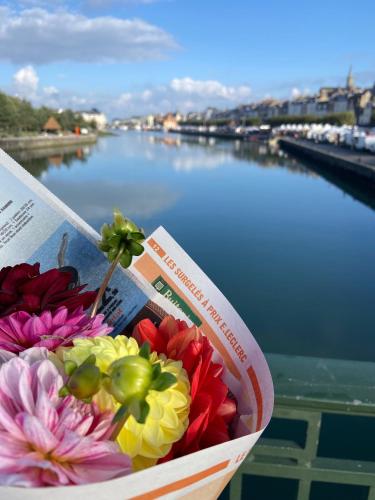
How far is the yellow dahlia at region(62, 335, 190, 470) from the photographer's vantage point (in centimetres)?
34

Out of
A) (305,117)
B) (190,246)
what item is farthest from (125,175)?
(305,117)

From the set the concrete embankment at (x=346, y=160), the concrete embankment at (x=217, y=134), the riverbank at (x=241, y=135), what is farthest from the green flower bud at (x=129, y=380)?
the concrete embankment at (x=217, y=134)

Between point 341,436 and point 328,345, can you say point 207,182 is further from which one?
point 341,436

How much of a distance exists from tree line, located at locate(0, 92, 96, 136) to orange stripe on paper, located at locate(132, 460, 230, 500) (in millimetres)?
37523

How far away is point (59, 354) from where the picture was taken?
392 millimetres

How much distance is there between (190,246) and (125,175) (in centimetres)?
1367

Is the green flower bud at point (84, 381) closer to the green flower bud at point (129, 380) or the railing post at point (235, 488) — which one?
the green flower bud at point (129, 380)

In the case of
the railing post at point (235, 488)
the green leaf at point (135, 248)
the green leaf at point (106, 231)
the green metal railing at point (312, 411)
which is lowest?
the railing post at point (235, 488)

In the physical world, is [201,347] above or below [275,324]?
above

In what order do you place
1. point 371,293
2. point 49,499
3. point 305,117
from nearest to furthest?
point 49,499, point 371,293, point 305,117

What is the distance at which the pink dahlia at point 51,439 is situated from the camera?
294 millimetres

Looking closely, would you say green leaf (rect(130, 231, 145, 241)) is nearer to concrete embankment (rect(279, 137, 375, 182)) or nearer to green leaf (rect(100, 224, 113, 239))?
green leaf (rect(100, 224, 113, 239))

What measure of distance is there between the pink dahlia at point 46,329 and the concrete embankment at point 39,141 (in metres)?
29.1

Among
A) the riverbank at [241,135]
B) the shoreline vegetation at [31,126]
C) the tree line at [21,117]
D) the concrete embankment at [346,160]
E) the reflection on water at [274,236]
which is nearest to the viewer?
the reflection on water at [274,236]
